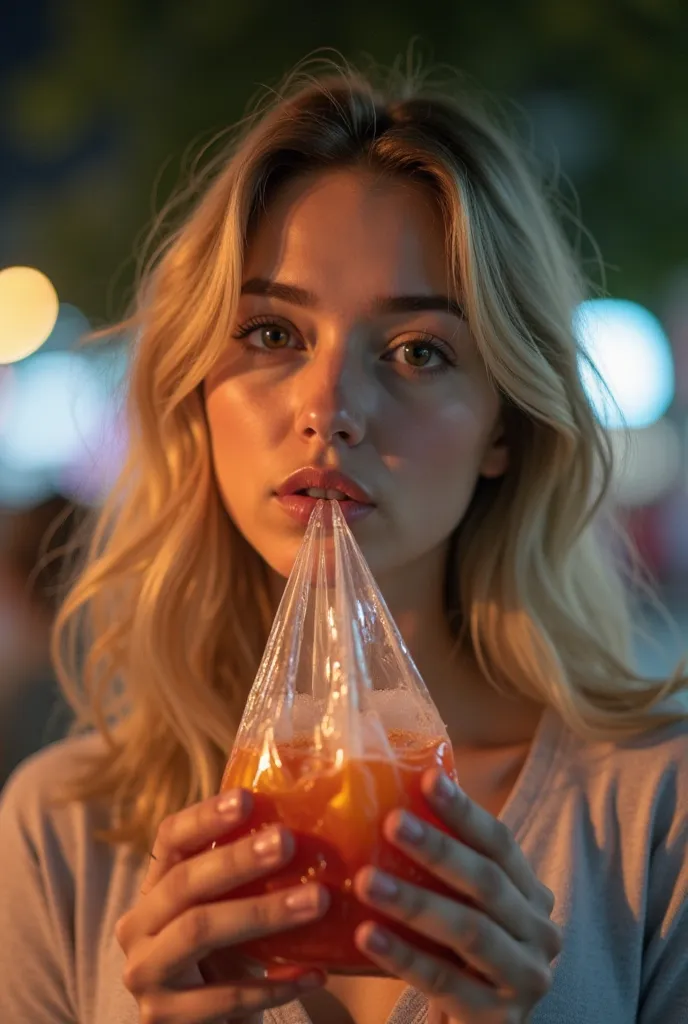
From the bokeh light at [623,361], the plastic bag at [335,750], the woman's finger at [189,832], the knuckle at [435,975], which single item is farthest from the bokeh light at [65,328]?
the knuckle at [435,975]

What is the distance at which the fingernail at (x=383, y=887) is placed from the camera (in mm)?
1099

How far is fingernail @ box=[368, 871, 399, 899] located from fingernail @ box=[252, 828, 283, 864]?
10 cm

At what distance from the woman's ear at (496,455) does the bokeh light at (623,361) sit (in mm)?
175

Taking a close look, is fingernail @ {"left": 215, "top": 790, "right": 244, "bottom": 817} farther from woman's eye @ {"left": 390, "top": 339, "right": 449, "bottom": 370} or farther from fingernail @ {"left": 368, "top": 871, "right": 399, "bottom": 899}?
woman's eye @ {"left": 390, "top": 339, "right": 449, "bottom": 370}

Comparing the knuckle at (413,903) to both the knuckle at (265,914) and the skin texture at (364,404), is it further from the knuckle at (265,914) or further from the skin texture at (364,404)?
the skin texture at (364,404)

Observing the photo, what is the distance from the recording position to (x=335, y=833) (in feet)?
3.78

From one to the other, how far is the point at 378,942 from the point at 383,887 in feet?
0.20

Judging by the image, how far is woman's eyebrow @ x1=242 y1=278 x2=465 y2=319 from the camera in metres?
1.71

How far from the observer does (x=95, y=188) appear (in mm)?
3557

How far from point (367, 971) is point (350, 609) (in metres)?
0.42

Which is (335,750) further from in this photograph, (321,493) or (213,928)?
(321,493)

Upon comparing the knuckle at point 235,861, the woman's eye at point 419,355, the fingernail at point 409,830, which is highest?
the woman's eye at point 419,355

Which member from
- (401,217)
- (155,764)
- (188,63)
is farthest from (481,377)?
(188,63)

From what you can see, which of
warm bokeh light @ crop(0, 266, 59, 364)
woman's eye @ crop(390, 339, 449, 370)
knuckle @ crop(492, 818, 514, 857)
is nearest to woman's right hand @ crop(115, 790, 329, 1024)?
knuckle @ crop(492, 818, 514, 857)
